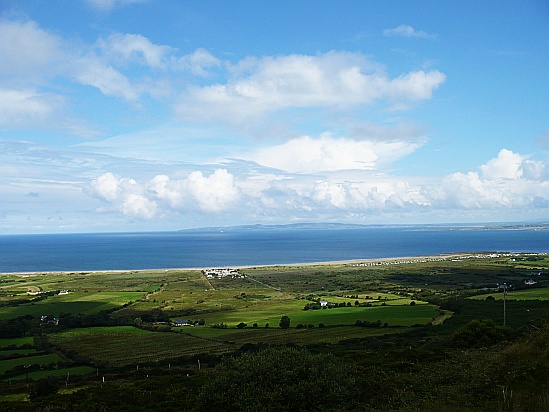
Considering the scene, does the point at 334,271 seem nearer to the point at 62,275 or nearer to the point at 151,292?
the point at 151,292

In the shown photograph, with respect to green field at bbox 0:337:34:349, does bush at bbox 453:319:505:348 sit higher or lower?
higher

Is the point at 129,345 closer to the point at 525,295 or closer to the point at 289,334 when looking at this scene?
the point at 289,334

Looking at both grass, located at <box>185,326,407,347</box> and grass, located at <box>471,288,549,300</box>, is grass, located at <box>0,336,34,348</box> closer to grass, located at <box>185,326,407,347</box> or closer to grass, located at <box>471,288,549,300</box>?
grass, located at <box>185,326,407,347</box>

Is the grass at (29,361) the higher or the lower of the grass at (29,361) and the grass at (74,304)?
the higher

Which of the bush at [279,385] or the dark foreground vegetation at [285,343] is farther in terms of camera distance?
the dark foreground vegetation at [285,343]

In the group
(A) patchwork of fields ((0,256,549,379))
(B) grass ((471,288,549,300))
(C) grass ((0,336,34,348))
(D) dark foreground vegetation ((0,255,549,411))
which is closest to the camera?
(D) dark foreground vegetation ((0,255,549,411))

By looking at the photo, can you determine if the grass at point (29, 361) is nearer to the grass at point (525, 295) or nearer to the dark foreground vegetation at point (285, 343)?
the dark foreground vegetation at point (285, 343)

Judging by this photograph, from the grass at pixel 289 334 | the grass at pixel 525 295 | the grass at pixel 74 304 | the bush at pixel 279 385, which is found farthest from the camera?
the grass at pixel 74 304

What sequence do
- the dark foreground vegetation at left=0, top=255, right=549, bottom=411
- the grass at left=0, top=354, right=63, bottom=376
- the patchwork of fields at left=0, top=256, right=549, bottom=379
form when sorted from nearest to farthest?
the dark foreground vegetation at left=0, top=255, right=549, bottom=411 → the grass at left=0, top=354, right=63, bottom=376 → the patchwork of fields at left=0, top=256, right=549, bottom=379

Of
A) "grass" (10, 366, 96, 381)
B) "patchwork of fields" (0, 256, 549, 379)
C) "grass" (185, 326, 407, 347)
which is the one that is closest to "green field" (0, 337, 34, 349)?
"patchwork of fields" (0, 256, 549, 379)

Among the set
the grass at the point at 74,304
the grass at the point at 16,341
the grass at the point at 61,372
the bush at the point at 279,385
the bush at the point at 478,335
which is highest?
the bush at the point at 279,385

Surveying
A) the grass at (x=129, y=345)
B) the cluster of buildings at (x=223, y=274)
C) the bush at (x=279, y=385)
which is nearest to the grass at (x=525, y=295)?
the grass at (x=129, y=345)
